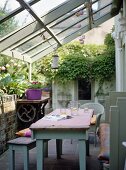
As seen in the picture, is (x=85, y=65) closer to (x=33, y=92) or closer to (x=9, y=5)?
(x=33, y=92)

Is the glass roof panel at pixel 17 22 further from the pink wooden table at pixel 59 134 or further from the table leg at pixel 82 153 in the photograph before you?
the table leg at pixel 82 153

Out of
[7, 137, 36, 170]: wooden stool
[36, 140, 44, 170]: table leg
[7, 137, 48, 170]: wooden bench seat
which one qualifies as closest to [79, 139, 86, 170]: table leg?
[36, 140, 44, 170]: table leg

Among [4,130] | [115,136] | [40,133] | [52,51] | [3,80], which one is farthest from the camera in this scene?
[52,51]

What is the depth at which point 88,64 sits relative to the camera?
436 inches

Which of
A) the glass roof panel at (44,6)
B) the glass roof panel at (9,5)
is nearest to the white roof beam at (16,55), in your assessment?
the glass roof panel at (44,6)

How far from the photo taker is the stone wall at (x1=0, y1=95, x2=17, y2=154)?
6.16 metres

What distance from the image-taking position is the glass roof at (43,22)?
6008mm

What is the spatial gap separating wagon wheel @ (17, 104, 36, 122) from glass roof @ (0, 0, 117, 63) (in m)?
1.36

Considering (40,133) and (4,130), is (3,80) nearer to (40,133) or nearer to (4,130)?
(4,130)

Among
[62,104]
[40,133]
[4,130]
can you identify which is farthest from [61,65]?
[40,133]

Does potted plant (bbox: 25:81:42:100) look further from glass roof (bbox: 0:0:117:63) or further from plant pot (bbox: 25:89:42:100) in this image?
glass roof (bbox: 0:0:117:63)

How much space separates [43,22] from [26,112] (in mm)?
2125

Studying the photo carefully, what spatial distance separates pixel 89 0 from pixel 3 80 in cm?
245

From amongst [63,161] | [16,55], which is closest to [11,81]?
[16,55]
